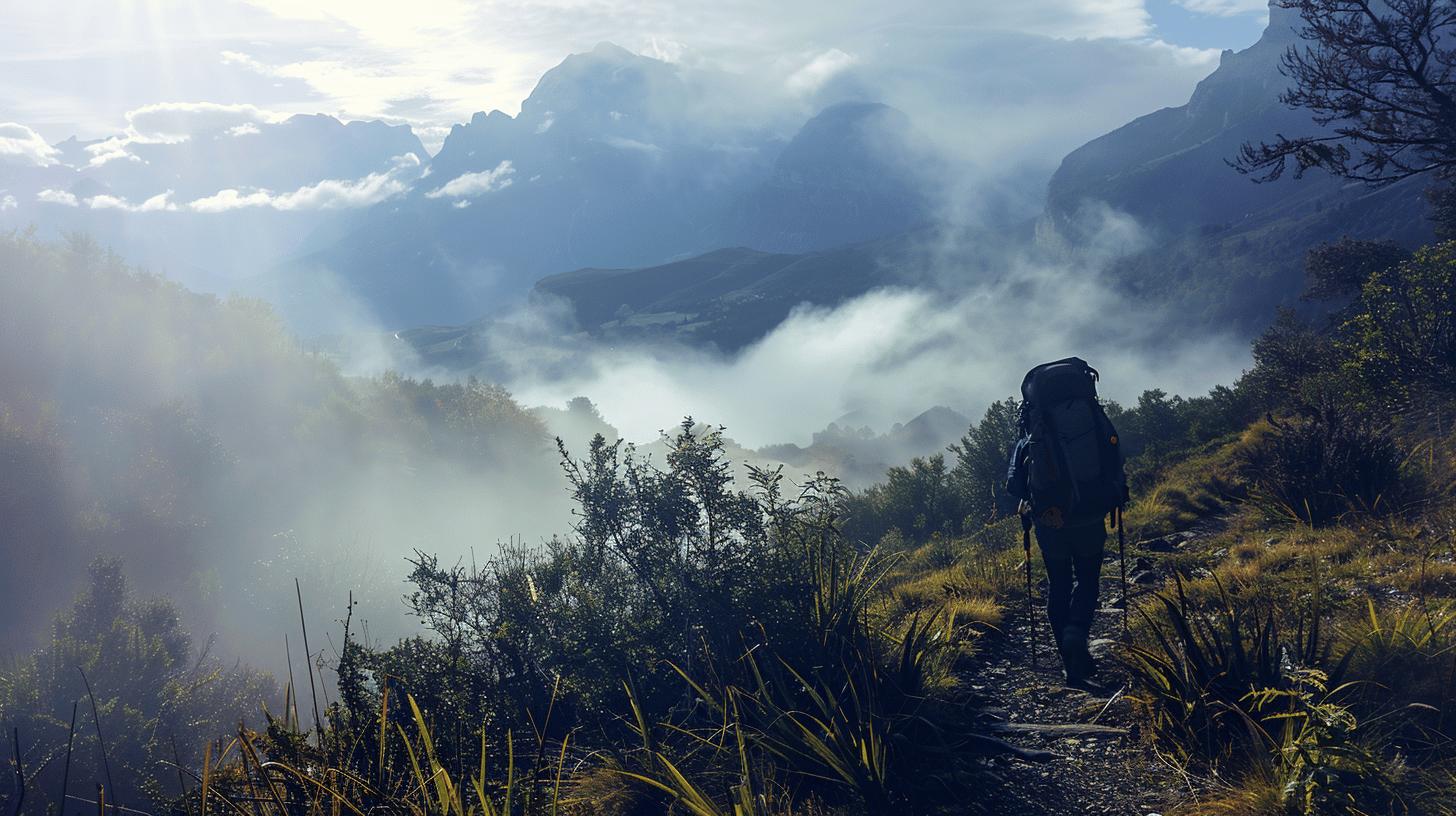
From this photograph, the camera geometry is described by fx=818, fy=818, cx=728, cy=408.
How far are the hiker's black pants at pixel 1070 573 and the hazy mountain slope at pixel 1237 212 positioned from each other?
64.6 meters

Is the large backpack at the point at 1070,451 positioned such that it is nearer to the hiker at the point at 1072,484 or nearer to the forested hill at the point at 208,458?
the hiker at the point at 1072,484

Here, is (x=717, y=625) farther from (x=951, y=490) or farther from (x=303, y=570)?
(x=303, y=570)

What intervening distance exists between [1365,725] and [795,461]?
7221 cm

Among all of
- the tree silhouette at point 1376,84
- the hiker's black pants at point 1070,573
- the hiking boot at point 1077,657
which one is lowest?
the hiking boot at point 1077,657

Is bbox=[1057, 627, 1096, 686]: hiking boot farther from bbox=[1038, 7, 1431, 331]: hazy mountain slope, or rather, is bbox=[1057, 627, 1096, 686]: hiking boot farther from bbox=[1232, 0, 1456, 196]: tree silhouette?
bbox=[1038, 7, 1431, 331]: hazy mountain slope

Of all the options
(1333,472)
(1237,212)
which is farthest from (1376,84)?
(1237,212)

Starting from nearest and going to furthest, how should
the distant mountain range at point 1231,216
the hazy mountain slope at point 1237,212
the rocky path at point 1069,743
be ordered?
1. the rocky path at point 1069,743
2. the hazy mountain slope at point 1237,212
3. the distant mountain range at point 1231,216

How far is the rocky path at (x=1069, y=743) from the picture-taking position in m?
3.26

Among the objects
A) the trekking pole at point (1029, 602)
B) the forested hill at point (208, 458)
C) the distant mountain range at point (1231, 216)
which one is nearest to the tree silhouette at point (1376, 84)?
the trekking pole at point (1029, 602)

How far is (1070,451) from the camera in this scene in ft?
14.9

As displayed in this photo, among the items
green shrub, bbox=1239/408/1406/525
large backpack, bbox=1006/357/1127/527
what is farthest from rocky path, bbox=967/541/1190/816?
green shrub, bbox=1239/408/1406/525

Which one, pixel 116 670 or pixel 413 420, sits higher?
pixel 413 420

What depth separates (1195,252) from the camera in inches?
5007

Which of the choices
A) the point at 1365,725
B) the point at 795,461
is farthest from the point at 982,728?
the point at 795,461
